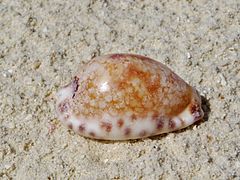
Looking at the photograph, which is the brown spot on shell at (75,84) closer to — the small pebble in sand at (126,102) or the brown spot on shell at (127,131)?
the small pebble in sand at (126,102)

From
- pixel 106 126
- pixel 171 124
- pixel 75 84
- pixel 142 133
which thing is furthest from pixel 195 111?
pixel 75 84

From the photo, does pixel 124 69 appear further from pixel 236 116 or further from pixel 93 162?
pixel 236 116

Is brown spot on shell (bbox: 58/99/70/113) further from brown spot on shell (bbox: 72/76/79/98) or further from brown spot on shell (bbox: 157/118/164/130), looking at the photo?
brown spot on shell (bbox: 157/118/164/130)

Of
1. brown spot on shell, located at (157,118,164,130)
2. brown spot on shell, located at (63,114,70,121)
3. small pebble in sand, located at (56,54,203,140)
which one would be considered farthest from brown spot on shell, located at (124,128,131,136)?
brown spot on shell, located at (63,114,70,121)

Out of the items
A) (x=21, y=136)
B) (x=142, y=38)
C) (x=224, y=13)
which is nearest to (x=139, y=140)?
(x=21, y=136)

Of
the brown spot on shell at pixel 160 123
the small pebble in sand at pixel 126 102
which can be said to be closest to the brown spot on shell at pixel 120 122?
the small pebble in sand at pixel 126 102

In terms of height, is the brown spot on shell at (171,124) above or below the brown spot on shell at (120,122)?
below
